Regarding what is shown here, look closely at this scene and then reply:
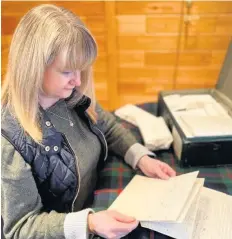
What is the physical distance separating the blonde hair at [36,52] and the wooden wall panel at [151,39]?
1450mm

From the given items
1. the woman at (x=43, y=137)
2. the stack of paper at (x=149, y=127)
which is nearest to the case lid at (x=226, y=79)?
the stack of paper at (x=149, y=127)

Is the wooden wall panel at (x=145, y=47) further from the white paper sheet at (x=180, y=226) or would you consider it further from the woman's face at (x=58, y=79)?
the white paper sheet at (x=180, y=226)

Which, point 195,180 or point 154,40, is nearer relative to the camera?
point 195,180

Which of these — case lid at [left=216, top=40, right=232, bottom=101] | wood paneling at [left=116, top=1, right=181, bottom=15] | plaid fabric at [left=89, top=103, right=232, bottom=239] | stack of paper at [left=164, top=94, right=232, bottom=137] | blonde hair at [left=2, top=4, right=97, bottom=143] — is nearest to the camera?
blonde hair at [left=2, top=4, right=97, bottom=143]

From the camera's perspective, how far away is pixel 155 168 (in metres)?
1.00

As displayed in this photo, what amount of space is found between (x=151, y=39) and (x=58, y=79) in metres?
1.55

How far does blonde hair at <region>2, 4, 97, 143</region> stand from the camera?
2.36 ft

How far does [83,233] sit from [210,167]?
567 millimetres

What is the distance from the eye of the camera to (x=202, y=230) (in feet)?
2.58

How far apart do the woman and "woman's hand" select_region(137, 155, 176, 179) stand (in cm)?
27

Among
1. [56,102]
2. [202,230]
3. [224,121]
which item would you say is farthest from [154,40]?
[202,230]

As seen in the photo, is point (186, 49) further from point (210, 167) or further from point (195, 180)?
point (195, 180)

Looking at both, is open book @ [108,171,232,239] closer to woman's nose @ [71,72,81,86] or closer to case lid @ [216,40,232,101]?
woman's nose @ [71,72,81,86]

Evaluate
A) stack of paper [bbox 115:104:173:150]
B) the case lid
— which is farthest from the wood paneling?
stack of paper [bbox 115:104:173:150]
